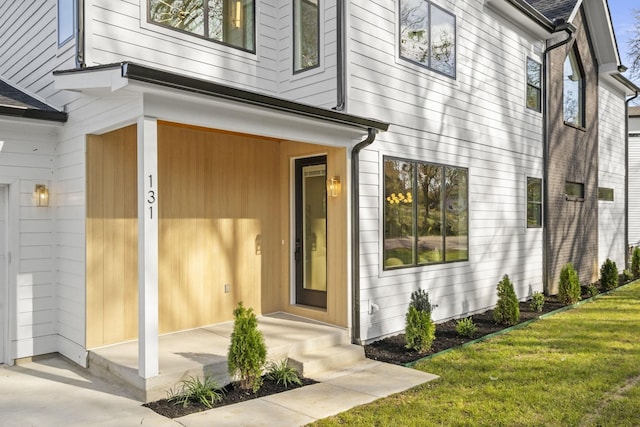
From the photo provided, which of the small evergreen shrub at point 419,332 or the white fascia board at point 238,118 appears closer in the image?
the white fascia board at point 238,118

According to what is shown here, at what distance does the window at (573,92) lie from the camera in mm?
12041

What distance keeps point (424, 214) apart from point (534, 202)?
4230mm

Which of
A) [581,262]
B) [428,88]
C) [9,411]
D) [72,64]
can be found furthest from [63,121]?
[581,262]

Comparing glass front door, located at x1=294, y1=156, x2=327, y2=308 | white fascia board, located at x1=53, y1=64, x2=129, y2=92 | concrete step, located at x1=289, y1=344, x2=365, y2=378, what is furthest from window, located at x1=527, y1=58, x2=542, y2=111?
white fascia board, located at x1=53, y1=64, x2=129, y2=92

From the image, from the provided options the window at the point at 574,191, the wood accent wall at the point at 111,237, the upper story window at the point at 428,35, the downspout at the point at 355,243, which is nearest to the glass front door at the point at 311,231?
the downspout at the point at 355,243

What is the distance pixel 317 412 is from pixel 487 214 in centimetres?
588

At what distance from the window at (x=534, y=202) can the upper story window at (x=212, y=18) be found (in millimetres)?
6634

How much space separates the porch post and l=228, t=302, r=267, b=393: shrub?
0.76 m

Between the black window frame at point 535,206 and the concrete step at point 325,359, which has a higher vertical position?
the black window frame at point 535,206

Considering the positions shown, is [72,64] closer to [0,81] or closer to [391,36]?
[0,81]

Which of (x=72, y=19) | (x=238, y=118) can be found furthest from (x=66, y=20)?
(x=238, y=118)

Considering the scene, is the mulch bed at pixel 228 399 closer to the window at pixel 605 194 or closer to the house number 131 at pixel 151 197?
the house number 131 at pixel 151 197

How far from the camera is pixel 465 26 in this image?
8617 millimetres

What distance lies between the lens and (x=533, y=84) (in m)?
10.8
